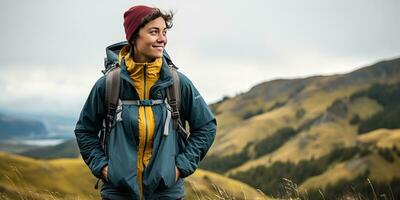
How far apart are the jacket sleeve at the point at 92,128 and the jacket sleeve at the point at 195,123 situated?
2.36 feet

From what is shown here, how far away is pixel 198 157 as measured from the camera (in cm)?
528

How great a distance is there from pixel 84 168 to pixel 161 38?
93876 millimetres

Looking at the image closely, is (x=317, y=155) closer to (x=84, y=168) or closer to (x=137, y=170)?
(x=84, y=168)

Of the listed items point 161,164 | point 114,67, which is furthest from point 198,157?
point 114,67

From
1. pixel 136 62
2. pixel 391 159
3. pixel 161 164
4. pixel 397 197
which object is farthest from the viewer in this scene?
pixel 391 159

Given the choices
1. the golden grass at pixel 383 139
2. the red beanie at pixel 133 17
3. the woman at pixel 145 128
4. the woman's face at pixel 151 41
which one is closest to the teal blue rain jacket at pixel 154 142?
the woman at pixel 145 128

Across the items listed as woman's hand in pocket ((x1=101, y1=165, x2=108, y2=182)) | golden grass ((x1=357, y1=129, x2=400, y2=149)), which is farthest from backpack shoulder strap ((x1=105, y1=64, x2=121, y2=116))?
golden grass ((x1=357, y1=129, x2=400, y2=149))

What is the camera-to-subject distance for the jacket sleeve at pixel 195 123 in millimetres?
5250

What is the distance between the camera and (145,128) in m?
4.98

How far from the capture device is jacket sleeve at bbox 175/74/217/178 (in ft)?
17.2

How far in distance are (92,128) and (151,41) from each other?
101cm

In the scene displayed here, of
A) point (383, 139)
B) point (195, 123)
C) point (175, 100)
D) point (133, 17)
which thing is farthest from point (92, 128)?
point (383, 139)

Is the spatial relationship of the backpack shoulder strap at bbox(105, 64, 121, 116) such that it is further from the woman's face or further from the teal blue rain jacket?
the woman's face

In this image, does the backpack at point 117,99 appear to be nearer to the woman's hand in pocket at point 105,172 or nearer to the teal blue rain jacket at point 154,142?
the teal blue rain jacket at point 154,142
